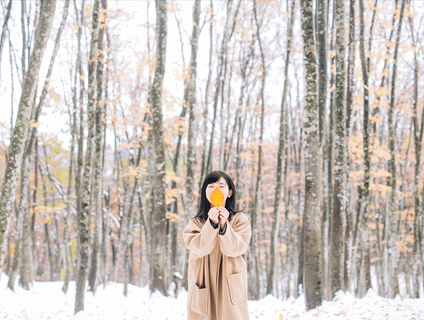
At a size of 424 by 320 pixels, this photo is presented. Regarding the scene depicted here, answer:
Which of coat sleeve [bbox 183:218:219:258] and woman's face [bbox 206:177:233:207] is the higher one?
woman's face [bbox 206:177:233:207]

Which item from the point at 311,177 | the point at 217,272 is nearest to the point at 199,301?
the point at 217,272

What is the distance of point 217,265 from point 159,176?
17.7 feet

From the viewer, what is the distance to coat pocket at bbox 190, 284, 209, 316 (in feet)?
6.75

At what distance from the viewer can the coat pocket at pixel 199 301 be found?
2.06m

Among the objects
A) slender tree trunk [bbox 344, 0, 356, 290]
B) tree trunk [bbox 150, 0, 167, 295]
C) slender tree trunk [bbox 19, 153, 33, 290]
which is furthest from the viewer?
slender tree trunk [bbox 19, 153, 33, 290]

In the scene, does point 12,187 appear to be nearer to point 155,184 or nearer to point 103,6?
point 155,184

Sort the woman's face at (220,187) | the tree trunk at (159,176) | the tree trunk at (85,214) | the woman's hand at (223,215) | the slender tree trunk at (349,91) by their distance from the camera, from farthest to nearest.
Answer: the tree trunk at (159,176), the slender tree trunk at (349,91), the tree trunk at (85,214), the woman's face at (220,187), the woman's hand at (223,215)

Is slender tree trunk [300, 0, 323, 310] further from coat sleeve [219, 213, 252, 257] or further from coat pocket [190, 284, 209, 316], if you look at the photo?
coat pocket [190, 284, 209, 316]

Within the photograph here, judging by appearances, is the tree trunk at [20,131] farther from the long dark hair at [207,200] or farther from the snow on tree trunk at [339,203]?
the snow on tree trunk at [339,203]

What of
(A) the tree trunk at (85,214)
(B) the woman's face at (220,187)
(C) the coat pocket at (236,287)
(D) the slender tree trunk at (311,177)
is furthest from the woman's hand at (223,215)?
(A) the tree trunk at (85,214)

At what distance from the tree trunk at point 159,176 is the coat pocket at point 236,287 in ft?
17.7

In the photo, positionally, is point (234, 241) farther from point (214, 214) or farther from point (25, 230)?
point (25, 230)

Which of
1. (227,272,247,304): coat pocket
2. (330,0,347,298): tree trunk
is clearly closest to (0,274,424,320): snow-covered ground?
(330,0,347,298): tree trunk

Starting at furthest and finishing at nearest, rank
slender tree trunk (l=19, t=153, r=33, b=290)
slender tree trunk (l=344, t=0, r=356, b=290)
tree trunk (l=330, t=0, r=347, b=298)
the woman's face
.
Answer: slender tree trunk (l=19, t=153, r=33, b=290) → slender tree trunk (l=344, t=0, r=356, b=290) → tree trunk (l=330, t=0, r=347, b=298) → the woman's face
